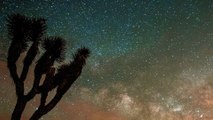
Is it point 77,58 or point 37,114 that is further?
point 77,58

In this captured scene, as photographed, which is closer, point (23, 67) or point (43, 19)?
point (23, 67)

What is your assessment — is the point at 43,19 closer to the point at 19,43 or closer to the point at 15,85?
the point at 19,43

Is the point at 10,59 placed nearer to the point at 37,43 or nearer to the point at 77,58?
the point at 37,43

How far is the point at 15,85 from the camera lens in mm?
12258

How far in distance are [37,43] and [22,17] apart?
1.28 metres

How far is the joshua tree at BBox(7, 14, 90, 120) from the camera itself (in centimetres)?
1220

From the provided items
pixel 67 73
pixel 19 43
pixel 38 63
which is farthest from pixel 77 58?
pixel 19 43

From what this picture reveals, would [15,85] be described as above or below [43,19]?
below

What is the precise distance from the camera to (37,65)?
12672mm

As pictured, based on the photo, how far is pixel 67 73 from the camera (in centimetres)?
1276

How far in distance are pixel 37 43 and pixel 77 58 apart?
6.07ft

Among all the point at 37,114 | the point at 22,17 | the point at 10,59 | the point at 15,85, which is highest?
the point at 22,17

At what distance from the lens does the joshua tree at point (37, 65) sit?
12.2 metres

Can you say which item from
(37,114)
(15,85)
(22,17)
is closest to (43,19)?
(22,17)
